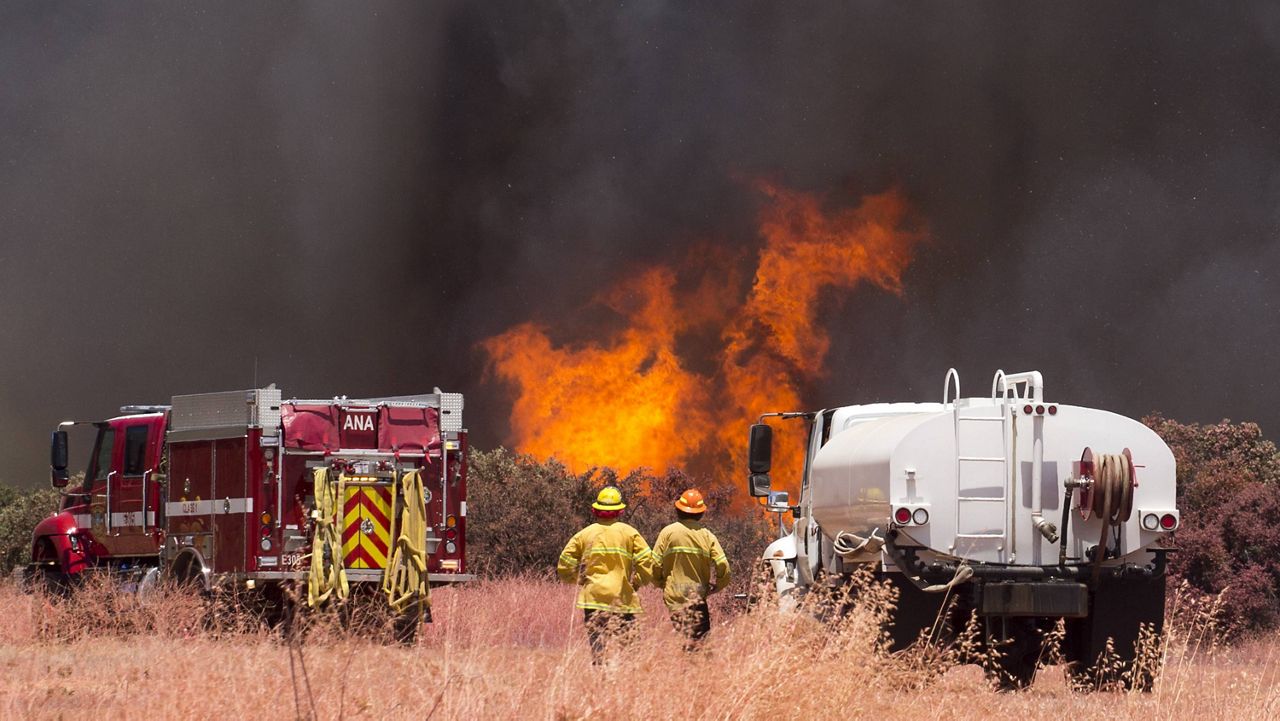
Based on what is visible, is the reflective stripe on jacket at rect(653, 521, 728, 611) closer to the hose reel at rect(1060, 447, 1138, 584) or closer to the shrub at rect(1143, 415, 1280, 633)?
the hose reel at rect(1060, 447, 1138, 584)

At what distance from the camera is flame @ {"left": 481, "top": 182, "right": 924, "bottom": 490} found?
32.8m

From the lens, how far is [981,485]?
512 inches

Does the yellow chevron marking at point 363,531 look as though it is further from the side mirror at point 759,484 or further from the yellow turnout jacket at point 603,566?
the yellow turnout jacket at point 603,566

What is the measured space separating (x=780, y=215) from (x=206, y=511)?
19105mm

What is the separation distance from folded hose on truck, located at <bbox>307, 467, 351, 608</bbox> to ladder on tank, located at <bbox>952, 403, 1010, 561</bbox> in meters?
6.65

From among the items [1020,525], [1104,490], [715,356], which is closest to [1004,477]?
[1020,525]

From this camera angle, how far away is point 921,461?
12805 mm

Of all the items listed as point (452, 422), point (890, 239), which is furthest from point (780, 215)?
point (452, 422)

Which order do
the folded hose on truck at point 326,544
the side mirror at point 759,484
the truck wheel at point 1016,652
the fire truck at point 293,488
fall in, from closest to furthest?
the truck wheel at point 1016,652
the side mirror at point 759,484
the folded hose on truck at point 326,544
the fire truck at point 293,488

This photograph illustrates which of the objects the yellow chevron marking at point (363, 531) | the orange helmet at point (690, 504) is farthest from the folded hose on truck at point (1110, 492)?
the yellow chevron marking at point (363, 531)

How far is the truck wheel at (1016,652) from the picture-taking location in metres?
13.3

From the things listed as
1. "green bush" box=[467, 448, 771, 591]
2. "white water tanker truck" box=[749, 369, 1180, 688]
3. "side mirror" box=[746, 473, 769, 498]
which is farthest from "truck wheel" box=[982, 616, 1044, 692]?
"green bush" box=[467, 448, 771, 591]

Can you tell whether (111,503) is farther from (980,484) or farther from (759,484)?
(980,484)

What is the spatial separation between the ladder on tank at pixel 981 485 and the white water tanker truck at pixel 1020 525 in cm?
1
